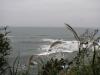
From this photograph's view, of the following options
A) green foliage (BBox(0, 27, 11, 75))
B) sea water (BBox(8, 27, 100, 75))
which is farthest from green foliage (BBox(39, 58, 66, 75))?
green foliage (BBox(0, 27, 11, 75))

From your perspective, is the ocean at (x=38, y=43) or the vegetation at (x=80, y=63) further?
the ocean at (x=38, y=43)

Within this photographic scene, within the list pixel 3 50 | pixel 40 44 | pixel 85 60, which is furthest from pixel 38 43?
pixel 85 60

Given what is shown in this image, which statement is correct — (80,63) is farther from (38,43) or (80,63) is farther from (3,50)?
(38,43)

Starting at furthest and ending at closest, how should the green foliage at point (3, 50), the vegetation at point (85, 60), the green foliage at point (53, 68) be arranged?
the green foliage at point (3, 50)
the green foliage at point (53, 68)
the vegetation at point (85, 60)

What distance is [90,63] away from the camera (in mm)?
3463

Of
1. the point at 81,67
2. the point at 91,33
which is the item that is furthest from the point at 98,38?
the point at 81,67

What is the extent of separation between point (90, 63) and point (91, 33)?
1.31 feet

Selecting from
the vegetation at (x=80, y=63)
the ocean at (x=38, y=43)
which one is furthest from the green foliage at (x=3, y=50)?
the vegetation at (x=80, y=63)

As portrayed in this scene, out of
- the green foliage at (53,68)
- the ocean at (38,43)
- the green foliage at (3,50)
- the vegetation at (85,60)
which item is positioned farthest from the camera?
the ocean at (38,43)

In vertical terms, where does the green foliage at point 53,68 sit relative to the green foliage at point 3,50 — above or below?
below

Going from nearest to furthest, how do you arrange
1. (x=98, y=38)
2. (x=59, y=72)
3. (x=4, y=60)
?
(x=98, y=38) → (x=59, y=72) → (x=4, y=60)

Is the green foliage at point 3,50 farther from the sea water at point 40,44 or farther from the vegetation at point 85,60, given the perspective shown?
the vegetation at point 85,60

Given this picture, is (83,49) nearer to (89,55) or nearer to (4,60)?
(89,55)

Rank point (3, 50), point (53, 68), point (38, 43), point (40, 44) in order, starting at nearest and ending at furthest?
point (53, 68) < point (3, 50) < point (40, 44) < point (38, 43)
